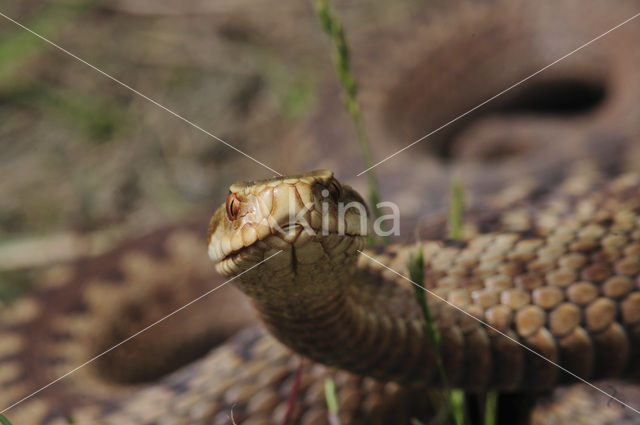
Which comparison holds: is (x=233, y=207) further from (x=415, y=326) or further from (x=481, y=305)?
(x=481, y=305)

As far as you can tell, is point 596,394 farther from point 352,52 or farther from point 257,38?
point 257,38

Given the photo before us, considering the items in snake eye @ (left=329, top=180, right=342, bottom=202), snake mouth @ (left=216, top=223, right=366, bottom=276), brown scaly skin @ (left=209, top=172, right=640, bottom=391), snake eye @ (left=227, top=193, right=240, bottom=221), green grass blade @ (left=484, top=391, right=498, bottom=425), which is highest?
snake eye @ (left=227, top=193, right=240, bottom=221)

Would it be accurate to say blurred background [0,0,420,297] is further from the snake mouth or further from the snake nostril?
the snake mouth

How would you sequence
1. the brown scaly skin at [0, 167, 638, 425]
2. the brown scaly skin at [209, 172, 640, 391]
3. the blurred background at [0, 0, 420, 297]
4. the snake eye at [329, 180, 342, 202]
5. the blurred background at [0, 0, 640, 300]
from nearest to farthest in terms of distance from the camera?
the snake eye at [329, 180, 342, 202], the brown scaly skin at [209, 172, 640, 391], the brown scaly skin at [0, 167, 638, 425], the blurred background at [0, 0, 640, 300], the blurred background at [0, 0, 420, 297]

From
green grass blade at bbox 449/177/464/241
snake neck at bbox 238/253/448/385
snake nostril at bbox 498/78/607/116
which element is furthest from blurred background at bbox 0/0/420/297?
snake neck at bbox 238/253/448/385

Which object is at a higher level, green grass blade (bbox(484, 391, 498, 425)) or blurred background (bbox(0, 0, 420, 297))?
blurred background (bbox(0, 0, 420, 297))

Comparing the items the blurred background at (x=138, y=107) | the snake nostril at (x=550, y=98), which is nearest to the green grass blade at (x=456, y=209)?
the blurred background at (x=138, y=107)

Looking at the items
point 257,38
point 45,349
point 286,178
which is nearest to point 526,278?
point 286,178
